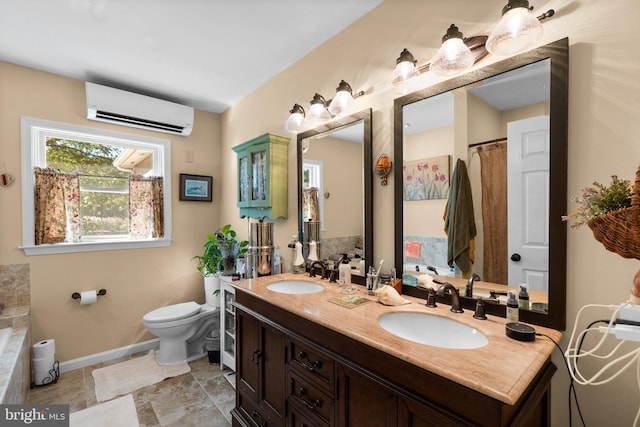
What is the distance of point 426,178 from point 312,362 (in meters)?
1.10

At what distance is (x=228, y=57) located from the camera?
2.35 metres

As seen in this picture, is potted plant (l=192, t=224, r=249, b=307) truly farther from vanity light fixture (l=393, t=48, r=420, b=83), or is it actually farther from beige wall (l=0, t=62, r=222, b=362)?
vanity light fixture (l=393, t=48, r=420, b=83)

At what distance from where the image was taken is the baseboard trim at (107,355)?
104 inches

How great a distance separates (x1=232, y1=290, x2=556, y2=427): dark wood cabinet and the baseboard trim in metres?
1.72

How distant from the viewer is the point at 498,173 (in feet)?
4.26

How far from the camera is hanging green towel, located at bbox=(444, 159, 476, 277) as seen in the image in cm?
139

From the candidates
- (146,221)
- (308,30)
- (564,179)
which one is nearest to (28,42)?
(146,221)

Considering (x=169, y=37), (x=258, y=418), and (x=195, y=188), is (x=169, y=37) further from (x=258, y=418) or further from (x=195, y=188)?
(x=258, y=418)

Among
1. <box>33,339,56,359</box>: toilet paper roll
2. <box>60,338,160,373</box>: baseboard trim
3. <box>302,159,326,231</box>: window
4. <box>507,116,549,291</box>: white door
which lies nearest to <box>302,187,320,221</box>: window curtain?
<box>302,159,326,231</box>: window

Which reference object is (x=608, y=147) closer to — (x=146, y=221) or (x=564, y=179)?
(x=564, y=179)

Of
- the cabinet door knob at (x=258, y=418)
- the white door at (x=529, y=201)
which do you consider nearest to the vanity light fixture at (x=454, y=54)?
the white door at (x=529, y=201)

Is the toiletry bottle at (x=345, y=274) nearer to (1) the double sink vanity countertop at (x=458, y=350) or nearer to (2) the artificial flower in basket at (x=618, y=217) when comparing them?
(1) the double sink vanity countertop at (x=458, y=350)

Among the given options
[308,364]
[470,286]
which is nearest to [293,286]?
[308,364]

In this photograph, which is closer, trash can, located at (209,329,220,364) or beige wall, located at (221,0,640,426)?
beige wall, located at (221,0,640,426)
